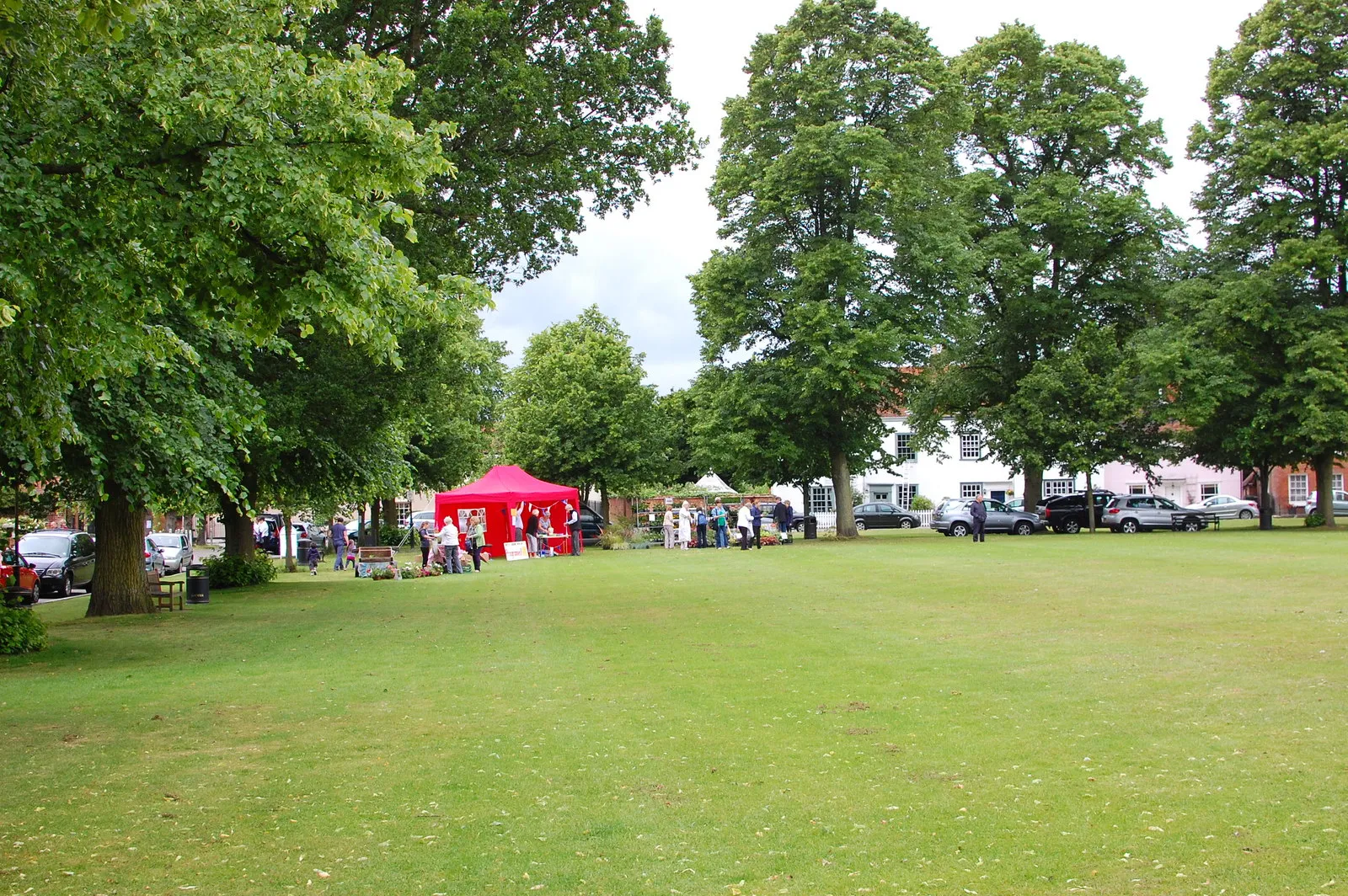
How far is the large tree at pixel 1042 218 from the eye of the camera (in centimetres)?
4675

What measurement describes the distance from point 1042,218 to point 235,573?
33.3 meters

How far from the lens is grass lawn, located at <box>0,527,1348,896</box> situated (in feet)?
19.1

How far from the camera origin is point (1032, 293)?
48562 mm

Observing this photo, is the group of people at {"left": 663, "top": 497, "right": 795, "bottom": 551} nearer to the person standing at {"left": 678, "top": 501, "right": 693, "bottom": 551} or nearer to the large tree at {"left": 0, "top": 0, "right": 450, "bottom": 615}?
the person standing at {"left": 678, "top": 501, "right": 693, "bottom": 551}

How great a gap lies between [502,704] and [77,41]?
256 inches

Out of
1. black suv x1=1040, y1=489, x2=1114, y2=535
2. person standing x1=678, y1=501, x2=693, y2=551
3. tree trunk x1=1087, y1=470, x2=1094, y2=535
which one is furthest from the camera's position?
black suv x1=1040, y1=489, x2=1114, y2=535

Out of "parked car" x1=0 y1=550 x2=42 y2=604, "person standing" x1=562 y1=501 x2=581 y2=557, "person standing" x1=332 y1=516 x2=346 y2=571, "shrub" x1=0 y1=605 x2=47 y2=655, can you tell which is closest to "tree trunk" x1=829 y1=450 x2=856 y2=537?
"person standing" x1=562 y1=501 x2=581 y2=557

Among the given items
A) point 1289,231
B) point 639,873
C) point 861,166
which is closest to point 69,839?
point 639,873

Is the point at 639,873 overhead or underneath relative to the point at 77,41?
underneath

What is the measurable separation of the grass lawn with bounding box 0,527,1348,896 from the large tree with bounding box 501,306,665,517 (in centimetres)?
3854

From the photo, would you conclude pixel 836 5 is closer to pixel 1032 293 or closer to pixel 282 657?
pixel 1032 293

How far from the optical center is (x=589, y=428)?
56469mm

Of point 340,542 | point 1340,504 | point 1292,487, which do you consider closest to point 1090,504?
point 1340,504

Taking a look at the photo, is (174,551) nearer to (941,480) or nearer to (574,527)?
(574,527)
